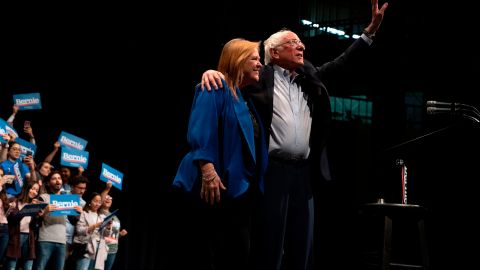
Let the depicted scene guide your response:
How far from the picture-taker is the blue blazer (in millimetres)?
1879

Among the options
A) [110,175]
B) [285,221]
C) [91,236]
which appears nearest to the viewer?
[285,221]

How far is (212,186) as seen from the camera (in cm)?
183

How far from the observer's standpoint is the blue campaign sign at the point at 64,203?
5.00m

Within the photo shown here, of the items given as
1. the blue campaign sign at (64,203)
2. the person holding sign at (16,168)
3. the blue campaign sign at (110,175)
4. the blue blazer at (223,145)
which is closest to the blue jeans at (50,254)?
the blue campaign sign at (64,203)

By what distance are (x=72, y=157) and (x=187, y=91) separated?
177cm

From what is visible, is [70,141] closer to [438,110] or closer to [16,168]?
[16,168]

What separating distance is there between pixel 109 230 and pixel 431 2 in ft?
11.9

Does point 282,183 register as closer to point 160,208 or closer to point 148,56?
point 148,56

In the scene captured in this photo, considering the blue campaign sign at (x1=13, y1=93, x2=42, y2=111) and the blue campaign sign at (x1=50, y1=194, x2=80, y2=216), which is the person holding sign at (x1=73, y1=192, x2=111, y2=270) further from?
the blue campaign sign at (x1=13, y1=93, x2=42, y2=111)

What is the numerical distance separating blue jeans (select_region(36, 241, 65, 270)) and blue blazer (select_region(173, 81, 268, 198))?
12.0 feet

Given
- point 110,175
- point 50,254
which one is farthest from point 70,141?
point 50,254

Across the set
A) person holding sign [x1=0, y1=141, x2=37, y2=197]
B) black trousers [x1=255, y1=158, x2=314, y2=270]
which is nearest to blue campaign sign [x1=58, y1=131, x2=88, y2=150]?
person holding sign [x1=0, y1=141, x2=37, y2=197]

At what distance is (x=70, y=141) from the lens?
6.15 meters

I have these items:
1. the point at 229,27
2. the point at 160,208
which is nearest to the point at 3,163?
the point at 229,27
